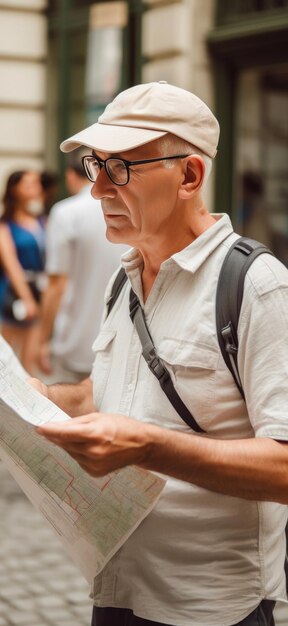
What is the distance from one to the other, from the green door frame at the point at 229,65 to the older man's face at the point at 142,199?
7732 millimetres

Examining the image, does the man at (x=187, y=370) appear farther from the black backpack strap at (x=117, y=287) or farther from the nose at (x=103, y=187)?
the black backpack strap at (x=117, y=287)

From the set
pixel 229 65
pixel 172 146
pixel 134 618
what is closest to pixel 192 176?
pixel 172 146

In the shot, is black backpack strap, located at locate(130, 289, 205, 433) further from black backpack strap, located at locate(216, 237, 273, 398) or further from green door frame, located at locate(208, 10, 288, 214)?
green door frame, located at locate(208, 10, 288, 214)

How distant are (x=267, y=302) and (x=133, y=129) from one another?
42 centimetres

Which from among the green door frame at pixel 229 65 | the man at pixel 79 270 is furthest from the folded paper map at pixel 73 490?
the green door frame at pixel 229 65

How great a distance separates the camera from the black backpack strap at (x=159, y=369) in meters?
2.33

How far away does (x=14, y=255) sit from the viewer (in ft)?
31.0

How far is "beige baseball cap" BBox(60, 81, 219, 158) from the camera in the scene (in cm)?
231

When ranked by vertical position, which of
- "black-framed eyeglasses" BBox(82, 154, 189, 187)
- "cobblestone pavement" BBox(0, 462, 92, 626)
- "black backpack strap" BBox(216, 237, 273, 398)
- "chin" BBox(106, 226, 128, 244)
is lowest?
"cobblestone pavement" BBox(0, 462, 92, 626)

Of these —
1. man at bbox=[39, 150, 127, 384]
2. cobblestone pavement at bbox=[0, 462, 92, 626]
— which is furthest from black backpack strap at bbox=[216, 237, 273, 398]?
man at bbox=[39, 150, 127, 384]

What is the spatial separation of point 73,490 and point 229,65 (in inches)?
341

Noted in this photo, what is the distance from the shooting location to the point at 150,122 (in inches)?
91.0

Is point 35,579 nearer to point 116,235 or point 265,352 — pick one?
point 116,235

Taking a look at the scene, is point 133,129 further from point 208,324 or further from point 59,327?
point 59,327
